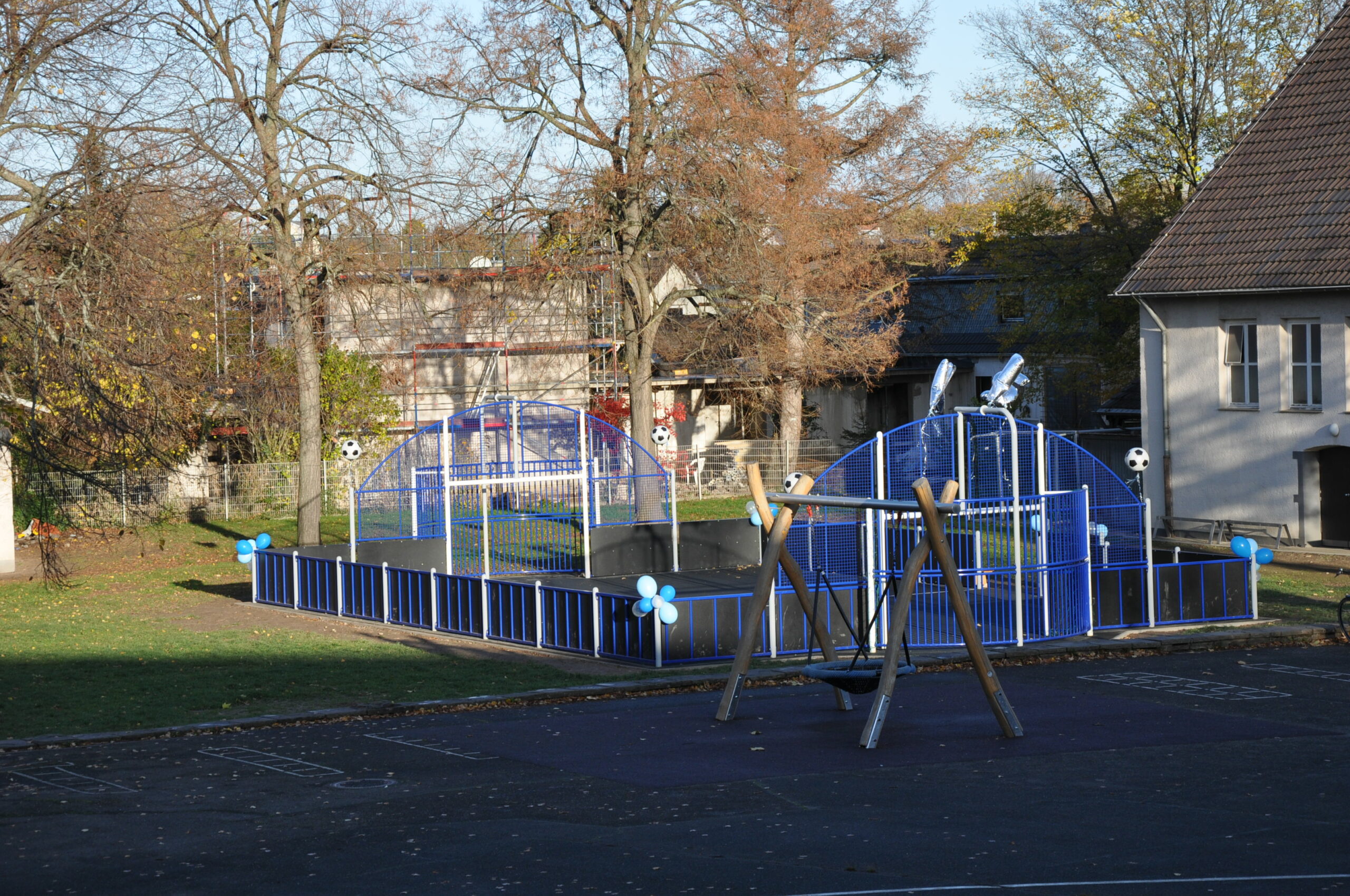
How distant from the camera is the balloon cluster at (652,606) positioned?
17.3 meters

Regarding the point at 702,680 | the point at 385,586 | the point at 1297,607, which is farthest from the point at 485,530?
Result: the point at 1297,607

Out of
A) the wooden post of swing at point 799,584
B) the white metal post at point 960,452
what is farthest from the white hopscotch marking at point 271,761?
the white metal post at point 960,452

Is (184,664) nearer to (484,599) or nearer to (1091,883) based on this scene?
(484,599)

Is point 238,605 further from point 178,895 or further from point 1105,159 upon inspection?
point 1105,159

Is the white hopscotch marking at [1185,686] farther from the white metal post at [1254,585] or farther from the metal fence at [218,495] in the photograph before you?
the metal fence at [218,495]

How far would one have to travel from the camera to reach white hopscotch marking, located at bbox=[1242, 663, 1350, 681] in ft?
51.9

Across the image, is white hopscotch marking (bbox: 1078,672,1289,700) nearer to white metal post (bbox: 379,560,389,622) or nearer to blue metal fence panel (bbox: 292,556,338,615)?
white metal post (bbox: 379,560,389,622)

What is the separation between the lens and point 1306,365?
97.0ft

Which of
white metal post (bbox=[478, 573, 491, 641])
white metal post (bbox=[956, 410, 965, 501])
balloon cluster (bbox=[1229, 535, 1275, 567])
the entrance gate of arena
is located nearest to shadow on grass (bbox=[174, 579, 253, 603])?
the entrance gate of arena

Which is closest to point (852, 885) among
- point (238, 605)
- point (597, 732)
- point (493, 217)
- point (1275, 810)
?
point (1275, 810)

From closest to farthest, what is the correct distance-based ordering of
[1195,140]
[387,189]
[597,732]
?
[597,732] → [387,189] → [1195,140]

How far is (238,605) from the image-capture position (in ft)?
79.9

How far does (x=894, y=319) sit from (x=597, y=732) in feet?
118

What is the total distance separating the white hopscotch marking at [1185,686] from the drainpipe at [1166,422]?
54.0 ft
